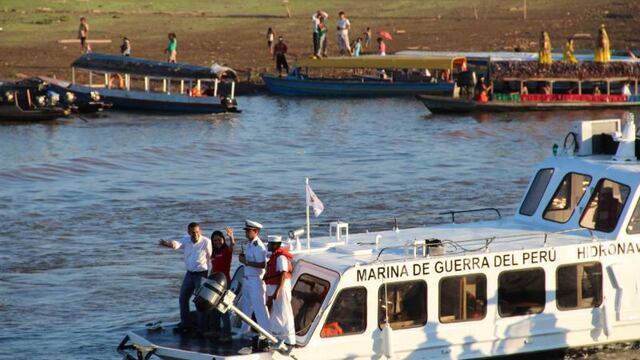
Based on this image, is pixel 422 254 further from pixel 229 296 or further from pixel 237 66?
pixel 237 66

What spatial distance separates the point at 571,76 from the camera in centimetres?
4469

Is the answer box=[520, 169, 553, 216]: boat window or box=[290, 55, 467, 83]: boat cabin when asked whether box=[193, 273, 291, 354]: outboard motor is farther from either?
box=[290, 55, 467, 83]: boat cabin

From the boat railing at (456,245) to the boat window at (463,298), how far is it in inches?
12.6

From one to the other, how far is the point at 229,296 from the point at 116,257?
32.2 ft

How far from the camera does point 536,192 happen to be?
61.4ft

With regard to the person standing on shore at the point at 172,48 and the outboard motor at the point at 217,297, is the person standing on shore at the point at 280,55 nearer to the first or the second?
the person standing on shore at the point at 172,48

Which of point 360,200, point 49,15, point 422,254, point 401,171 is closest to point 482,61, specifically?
point 401,171

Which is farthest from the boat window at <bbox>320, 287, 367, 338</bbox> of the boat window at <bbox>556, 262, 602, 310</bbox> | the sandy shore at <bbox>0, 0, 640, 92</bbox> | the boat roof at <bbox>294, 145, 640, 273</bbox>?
the sandy shore at <bbox>0, 0, 640, 92</bbox>

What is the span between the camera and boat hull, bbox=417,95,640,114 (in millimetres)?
44375

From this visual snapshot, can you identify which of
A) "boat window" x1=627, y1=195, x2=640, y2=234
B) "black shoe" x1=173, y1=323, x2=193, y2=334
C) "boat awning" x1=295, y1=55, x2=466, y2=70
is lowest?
"black shoe" x1=173, y1=323, x2=193, y2=334

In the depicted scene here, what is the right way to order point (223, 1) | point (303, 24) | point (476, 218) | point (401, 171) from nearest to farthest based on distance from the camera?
point (476, 218), point (401, 171), point (303, 24), point (223, 1)

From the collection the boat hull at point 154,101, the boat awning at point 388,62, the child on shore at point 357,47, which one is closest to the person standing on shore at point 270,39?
the child on shore at point 357,47

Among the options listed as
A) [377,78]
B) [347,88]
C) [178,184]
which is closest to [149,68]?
[347,88]

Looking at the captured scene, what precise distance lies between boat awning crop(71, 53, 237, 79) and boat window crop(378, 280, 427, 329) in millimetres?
28489
